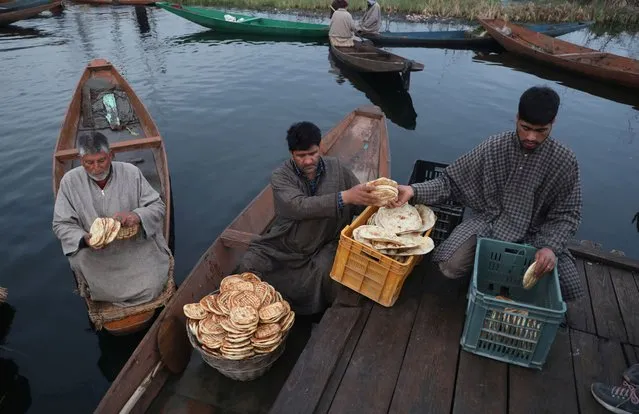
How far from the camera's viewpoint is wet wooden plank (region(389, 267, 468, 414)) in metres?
2.38

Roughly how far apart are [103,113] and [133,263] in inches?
176

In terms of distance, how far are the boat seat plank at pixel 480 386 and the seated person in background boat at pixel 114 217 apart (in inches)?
116

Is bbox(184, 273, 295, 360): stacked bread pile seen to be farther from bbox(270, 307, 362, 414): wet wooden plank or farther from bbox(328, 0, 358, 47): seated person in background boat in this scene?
bbox(328, 0, 358, 47): seated person in background boat

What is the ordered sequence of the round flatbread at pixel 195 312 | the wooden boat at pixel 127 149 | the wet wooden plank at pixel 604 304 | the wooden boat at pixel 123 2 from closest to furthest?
the wet wooden plank at pixel 604 304, the round flatbread at pixel 195 312, the wooden boat at pixel 127 149, the wooden boat at pixel 123 2

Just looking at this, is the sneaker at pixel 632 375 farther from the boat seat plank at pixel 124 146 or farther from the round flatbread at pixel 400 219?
the boat seat plank at pixel 124 146

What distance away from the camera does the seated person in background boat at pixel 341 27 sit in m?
13.4

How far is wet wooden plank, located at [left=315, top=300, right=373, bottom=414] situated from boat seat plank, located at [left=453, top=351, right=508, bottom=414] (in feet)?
2.29

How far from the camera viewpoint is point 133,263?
384cm

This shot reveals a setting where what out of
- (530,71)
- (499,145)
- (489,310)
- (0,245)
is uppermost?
(499,145)

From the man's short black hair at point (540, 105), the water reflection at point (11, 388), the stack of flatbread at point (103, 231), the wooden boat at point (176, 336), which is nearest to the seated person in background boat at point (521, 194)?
the man's short black hair at point (540, 105)

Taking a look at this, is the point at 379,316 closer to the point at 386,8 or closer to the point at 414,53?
the point at 414,53

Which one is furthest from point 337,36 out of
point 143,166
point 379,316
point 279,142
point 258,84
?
point 379,316

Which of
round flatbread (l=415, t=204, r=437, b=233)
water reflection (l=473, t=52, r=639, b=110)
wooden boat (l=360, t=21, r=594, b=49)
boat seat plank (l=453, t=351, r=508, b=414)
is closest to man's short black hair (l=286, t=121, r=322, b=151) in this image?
round flatbread (l=415, t=204, r=437, b=233)

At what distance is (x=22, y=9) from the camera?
59.0ft
